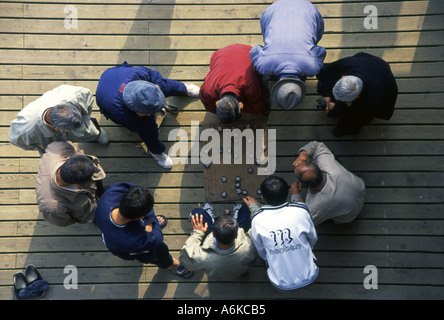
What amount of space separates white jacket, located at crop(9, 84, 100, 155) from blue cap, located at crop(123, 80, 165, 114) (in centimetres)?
53

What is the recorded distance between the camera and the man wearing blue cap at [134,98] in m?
3.36

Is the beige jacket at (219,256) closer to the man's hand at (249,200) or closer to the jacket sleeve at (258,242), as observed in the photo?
the jacket sleeve at (258,242)

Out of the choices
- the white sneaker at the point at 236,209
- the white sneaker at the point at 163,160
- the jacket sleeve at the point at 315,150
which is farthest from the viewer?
the white sneaker at the point at 163,160

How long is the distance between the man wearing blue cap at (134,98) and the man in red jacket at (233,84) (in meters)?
0.57

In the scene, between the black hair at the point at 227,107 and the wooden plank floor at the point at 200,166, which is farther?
the wooden plank floor at the point at 200,166

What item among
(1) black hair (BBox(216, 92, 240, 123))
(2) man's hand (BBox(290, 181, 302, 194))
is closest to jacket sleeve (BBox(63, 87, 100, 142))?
(1) black hair (BBox(216, 92, 240, 123))

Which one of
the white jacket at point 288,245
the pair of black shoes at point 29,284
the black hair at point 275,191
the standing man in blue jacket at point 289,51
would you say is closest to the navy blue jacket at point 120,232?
the white jacket at point 288,245

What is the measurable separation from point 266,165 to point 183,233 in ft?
4.49

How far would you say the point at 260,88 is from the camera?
3.74 m

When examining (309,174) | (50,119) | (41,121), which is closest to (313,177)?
Answer: (309,174)

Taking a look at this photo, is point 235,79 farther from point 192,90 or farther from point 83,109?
point 83,109

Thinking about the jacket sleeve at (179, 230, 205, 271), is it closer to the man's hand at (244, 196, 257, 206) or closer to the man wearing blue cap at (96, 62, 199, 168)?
the man's hand at (244, 196, 257, 206)

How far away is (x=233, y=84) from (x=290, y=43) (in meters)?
0.71

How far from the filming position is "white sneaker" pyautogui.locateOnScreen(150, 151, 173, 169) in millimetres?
4273
